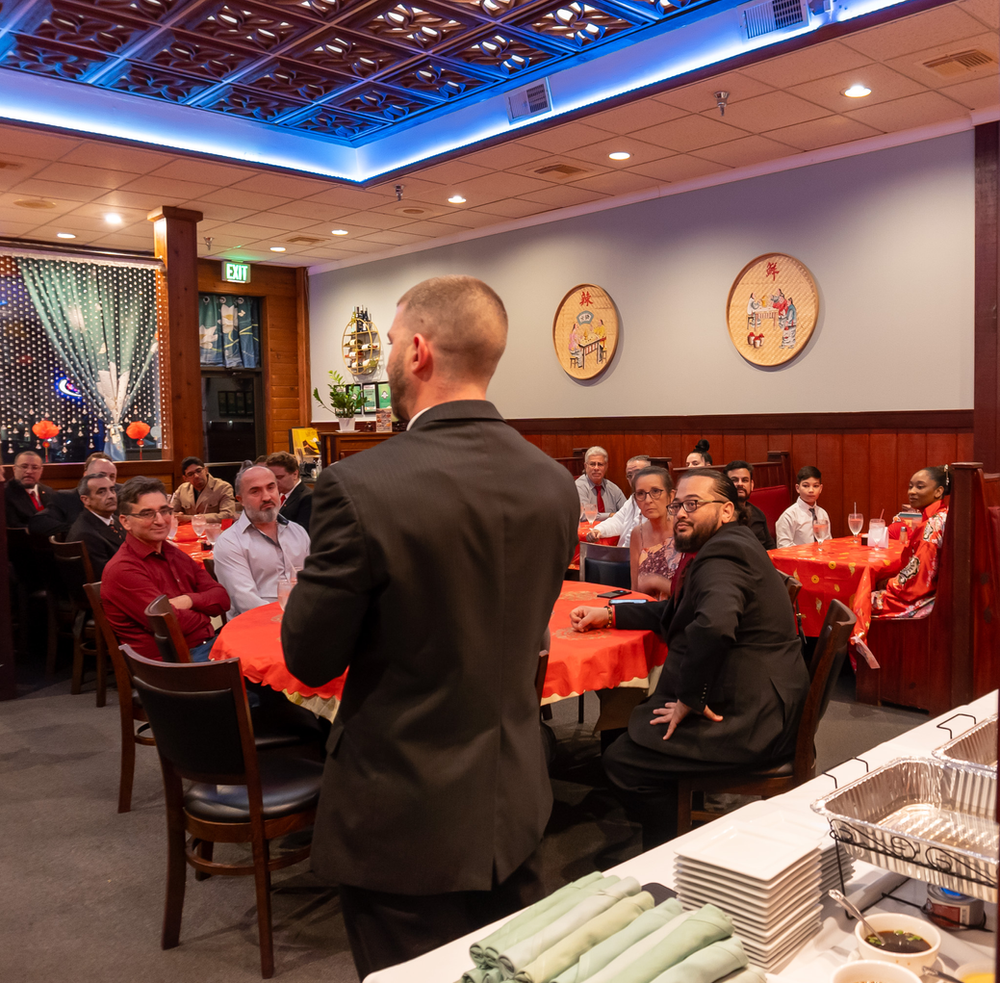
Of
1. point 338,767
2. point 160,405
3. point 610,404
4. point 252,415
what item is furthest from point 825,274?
point 252,415

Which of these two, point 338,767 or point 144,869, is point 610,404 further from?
point 338,767

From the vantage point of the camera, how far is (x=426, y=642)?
137cm

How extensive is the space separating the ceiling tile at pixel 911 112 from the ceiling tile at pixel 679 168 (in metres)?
1.40

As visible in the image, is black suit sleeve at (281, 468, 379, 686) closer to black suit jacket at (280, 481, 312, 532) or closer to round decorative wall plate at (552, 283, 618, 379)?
black suit jacket at (280, 481, 312, 532)

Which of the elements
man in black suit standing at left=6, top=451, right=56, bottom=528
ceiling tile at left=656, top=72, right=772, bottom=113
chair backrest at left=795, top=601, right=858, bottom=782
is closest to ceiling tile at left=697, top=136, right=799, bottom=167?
ceiling tile at left=656, top=72, right=772, bottom=113

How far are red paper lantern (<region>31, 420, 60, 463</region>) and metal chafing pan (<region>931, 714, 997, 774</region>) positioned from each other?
27.0 ft

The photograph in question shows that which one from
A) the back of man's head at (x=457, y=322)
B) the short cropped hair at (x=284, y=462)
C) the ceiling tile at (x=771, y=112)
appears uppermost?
the ceiling tile at (x=771, y=112)

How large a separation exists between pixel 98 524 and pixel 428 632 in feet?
14.9

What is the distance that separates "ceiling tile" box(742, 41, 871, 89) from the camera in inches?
207

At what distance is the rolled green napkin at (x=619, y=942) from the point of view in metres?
0.99

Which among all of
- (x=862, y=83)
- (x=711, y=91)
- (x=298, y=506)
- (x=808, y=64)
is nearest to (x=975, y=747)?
(x=298, y=506)

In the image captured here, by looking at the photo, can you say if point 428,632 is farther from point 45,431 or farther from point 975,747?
point 45,431

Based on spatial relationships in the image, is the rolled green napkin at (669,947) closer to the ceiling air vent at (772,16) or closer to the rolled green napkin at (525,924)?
the rolled green napkin at (525,924)

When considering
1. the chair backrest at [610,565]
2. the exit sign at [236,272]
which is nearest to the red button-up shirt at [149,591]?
the chair backrest at [610,565]
